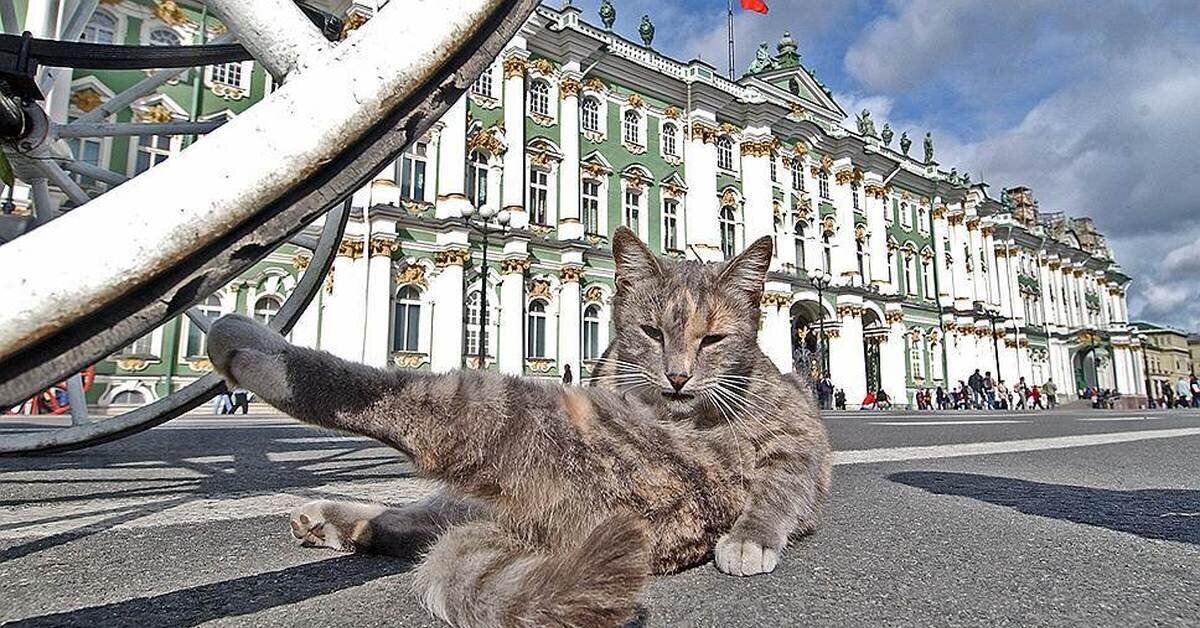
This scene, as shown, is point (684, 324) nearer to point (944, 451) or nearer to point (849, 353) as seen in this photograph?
point (944, 451)

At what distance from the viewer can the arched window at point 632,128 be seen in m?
24.1

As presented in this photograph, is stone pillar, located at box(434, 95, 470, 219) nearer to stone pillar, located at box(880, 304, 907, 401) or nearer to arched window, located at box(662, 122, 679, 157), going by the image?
arched window, located at box(662, 122, 679, 157)

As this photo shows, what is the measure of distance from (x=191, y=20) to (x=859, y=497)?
17473mm

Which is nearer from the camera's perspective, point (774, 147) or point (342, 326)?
point (342, 326)

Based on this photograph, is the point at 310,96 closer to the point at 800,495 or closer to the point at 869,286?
the point at 800,495

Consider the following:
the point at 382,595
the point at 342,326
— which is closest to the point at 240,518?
the point at 382,595

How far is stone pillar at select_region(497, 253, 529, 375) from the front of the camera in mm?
19797

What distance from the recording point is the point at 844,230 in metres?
29.7

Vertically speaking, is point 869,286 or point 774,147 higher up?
point 774,147

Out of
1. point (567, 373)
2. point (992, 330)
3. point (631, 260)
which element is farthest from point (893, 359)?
point (631, 260)

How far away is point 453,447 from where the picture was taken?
3.55ft

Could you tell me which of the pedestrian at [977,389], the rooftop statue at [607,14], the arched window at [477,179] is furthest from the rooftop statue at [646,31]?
the pedestrian at [977,389]

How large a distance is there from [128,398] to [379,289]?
6.18 meters

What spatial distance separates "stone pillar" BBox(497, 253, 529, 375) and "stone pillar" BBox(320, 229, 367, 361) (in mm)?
4255
